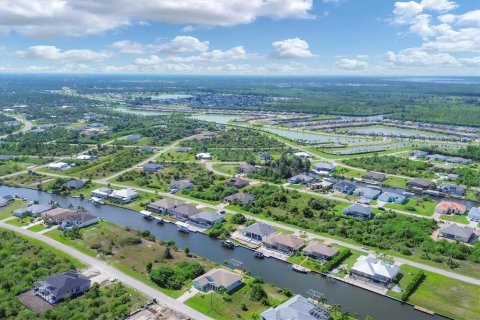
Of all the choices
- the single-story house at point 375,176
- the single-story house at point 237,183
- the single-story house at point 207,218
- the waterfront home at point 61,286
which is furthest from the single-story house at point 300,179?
the waterfront home at point 61,286

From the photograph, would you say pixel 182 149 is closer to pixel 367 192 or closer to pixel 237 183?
pixel 237 183

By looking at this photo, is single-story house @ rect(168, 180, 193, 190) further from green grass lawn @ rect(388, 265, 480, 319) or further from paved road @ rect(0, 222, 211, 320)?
green grass lawn @ rect(388, 265, 480, 319)

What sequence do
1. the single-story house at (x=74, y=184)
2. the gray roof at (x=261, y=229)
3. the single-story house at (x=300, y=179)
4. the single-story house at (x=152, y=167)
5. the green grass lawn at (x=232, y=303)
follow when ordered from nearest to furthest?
the green grass lawn at (x=232, y=303) < the gray roof at (x=261, y=229) < the single-story house at (x=74, y=184) < the single-story house at (x=300, y=179) < the single-story house at (x=152, y=167)

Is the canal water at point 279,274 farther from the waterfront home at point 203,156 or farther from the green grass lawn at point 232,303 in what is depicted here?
the waterfront home at point 203,156

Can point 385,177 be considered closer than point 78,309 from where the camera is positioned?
No

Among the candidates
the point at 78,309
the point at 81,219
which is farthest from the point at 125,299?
the point at 81,219

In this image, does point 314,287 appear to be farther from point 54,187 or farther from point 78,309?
point 54,187
